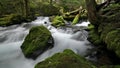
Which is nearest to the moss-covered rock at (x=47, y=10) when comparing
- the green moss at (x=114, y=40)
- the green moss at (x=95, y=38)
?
the green moss at (x=95, y=38)

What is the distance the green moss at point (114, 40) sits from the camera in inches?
274

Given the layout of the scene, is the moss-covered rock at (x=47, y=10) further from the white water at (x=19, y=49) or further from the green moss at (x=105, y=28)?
the green moss at (x=105, y=28)

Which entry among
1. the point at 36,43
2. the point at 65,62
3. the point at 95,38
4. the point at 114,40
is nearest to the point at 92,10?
the point at 95,38

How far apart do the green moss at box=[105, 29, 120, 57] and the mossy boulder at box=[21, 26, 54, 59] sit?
278 centimetres

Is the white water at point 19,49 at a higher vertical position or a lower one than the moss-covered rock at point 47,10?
higher

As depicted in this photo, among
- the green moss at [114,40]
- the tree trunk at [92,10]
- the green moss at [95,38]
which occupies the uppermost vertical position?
the tree trunk at [92,10]

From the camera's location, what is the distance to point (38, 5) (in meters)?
26.8

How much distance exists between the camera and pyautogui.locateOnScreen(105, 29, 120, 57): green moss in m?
6.96

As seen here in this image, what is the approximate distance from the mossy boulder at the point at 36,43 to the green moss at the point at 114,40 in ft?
9.12

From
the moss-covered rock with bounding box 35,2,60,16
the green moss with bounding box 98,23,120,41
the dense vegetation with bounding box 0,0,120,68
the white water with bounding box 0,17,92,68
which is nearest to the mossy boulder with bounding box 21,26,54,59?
the dense vegetation with bounding box 0,0,120,68

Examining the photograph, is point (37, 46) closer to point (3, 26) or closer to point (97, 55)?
point (97, 55)

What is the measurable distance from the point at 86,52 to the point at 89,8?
2305 millimetres

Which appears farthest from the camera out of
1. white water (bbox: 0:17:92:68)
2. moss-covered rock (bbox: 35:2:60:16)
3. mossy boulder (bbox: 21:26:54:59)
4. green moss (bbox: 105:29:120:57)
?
moss-covered rock (bbox: 35:2:60:16)

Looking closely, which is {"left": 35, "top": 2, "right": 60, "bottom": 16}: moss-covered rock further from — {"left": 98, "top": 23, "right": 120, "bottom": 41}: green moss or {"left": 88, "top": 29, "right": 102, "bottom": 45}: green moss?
{"left": 98, "top": 23, "right": 120, "bottom": 41}: green moss
